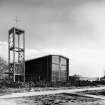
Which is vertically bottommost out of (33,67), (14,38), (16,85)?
(16,85)

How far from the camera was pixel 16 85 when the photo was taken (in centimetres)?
3481

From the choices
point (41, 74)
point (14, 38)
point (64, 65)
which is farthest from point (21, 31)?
point (64, 65)

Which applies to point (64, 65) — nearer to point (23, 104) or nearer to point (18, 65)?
point (18, 65)

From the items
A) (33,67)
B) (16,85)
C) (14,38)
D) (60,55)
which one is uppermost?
(14,38)

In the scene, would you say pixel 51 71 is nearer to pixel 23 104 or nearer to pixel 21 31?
pixel 21 31

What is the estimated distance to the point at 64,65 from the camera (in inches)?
2206

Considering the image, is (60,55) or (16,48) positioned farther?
(60,55)

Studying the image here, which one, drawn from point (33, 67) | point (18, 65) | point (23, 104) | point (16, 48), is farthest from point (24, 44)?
point (23, 104)

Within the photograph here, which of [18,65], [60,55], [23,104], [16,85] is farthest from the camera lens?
[60,55]

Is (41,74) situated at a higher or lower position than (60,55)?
lower

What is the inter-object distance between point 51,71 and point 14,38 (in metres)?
15.5

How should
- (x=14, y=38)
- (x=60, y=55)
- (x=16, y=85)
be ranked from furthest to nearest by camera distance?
(x=60, y=55), (x=14, y=38), (x=16, y=85)

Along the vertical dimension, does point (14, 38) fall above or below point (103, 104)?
above

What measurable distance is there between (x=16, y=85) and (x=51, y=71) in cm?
1820
